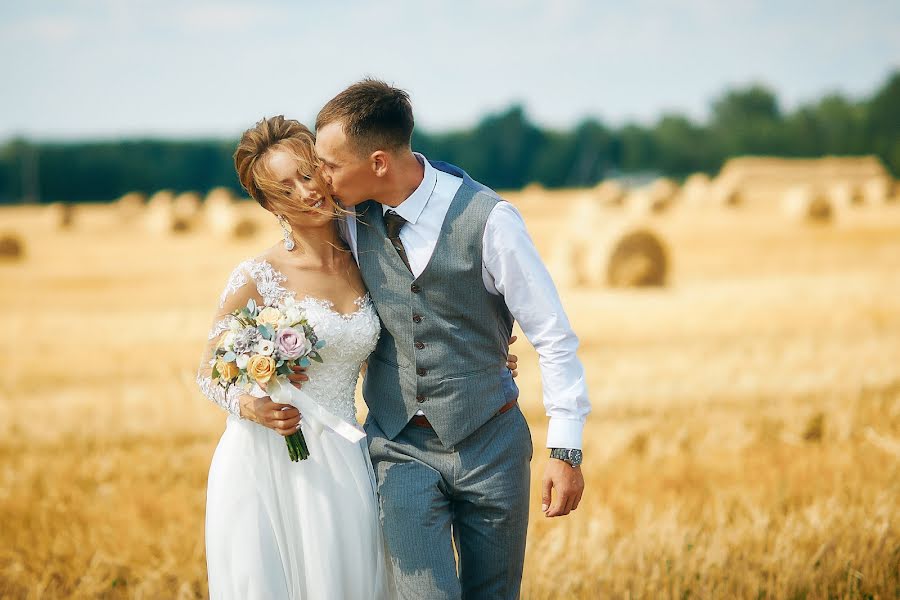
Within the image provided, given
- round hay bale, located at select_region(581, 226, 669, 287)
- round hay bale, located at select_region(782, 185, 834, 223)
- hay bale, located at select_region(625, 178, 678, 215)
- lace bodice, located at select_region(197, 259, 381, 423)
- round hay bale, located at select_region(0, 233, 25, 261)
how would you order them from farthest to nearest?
hay bale, located at select_region(625, 178, 678, 215) → round hay bale, located at select_region(782, 185, 834, 223) → round hay bale, located at select_region(0, 233, 25, 261) → round hay bale, located at select_region(581, 226, 669, 287) → lace bodice, located at select_region(197, 259, 381, 423)

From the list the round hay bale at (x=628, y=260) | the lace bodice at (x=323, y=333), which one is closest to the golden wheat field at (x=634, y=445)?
the round hay bale at (x=628, y=260)

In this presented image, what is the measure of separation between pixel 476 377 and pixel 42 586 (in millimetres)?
2469

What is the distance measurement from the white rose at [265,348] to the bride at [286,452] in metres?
0.19

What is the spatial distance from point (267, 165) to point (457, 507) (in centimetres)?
139

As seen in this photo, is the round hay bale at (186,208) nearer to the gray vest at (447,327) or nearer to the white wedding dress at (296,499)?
the white wedding dress at (296,499)

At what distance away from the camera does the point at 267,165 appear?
361cm

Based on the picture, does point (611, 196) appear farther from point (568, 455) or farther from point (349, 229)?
point (568, 455)

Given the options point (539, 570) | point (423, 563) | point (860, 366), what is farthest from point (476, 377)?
point (860, 366)

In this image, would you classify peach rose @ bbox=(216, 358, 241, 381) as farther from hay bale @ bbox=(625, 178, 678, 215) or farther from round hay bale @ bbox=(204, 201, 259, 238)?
hay bale @ bbox=(625, 178, 678, 215)

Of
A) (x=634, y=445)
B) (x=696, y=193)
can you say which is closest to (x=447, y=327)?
(x=634, y=445)

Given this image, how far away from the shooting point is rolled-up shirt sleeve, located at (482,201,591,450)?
3.33 meters

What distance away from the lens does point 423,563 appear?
3.31 metres

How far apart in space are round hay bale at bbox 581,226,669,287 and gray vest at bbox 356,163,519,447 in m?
13.9

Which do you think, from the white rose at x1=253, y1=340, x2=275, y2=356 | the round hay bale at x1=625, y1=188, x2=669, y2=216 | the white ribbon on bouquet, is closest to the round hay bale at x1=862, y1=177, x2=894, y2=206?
the round hay bale at x1=625, y1=188, x2=669, y2=216
